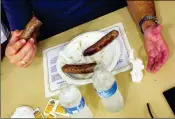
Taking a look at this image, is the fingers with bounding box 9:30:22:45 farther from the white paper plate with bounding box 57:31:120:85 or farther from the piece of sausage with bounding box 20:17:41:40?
the white paper plate with bounding box 57:31:120:85

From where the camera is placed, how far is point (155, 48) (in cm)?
108

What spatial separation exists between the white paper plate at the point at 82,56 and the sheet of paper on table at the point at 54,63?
24mm

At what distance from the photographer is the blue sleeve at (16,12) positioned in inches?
55.9

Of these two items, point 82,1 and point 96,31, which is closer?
point 96,31

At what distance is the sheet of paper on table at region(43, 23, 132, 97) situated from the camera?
1130 mm

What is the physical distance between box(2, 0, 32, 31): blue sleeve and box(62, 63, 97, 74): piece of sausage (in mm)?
457

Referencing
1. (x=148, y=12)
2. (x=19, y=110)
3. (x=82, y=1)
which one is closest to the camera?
(x=19, y=110)

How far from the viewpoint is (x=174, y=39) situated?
113cm

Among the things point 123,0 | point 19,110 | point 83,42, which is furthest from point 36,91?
point 123,0

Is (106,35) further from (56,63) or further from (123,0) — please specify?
(123,0)

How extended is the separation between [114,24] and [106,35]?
142 millimetres

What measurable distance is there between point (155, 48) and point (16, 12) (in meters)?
0.77

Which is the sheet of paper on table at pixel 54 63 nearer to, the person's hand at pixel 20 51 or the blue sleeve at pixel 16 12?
the person's hand at pixel 20 51

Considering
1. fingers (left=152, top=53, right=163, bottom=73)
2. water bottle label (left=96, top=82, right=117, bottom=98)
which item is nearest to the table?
fingers (left=152, top=53, right=163, bottom=73)
